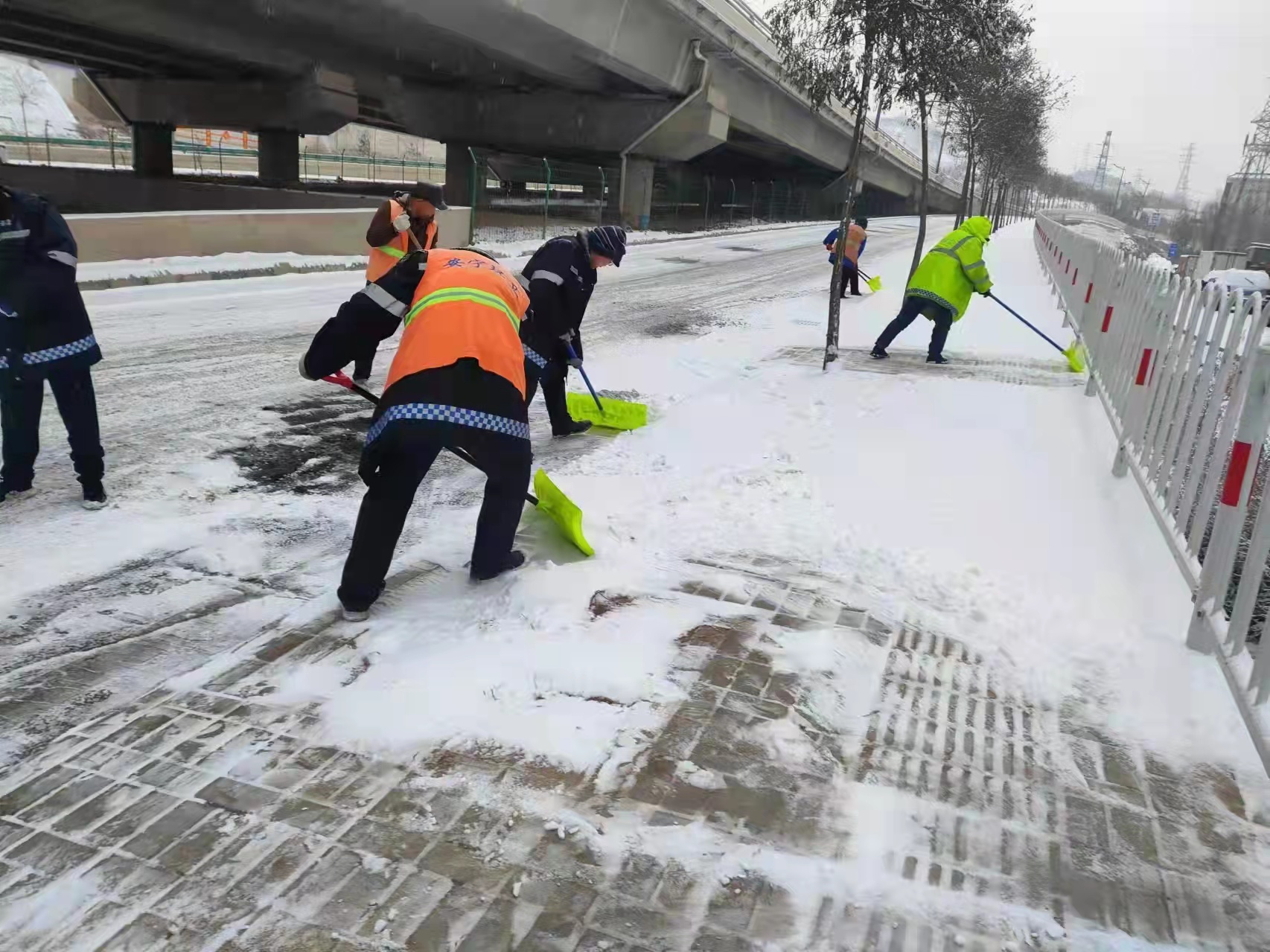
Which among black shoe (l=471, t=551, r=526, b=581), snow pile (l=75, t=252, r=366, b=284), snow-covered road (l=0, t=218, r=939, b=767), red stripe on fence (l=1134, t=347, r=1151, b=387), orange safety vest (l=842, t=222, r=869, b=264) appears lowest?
snow-covered road (l=0, t=218, r=939, b=767)

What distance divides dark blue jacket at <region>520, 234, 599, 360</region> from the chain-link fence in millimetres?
13871

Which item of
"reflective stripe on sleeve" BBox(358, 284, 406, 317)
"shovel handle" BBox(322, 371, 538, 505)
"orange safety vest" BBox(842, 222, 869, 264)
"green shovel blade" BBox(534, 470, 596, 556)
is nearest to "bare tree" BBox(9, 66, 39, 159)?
"orange safety vest" BBox(842, 222, 869, 264)

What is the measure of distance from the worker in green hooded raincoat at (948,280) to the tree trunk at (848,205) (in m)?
0.74

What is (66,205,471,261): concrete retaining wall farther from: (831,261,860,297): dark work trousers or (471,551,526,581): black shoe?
(471,551,526,581): black shoe

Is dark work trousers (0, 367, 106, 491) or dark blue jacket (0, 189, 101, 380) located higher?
dark blue jacket (0, 189, 101, 380)

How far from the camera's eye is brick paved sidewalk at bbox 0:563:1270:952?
2176mm

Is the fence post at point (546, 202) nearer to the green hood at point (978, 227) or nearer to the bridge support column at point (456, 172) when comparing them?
the bridge support column at point (456, 172)

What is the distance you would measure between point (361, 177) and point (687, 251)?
30466mm

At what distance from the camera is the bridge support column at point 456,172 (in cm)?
2680

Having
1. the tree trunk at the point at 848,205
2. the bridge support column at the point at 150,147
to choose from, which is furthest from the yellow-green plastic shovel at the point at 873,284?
the bridge support column at the point at 150,147

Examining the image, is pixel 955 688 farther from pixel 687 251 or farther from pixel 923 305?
pixel 687 251

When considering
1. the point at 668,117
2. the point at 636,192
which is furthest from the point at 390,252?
the point at 636,192

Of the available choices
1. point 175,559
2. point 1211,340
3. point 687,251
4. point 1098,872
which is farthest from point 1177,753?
point 687,251

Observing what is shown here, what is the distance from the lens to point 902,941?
7.18 ft
